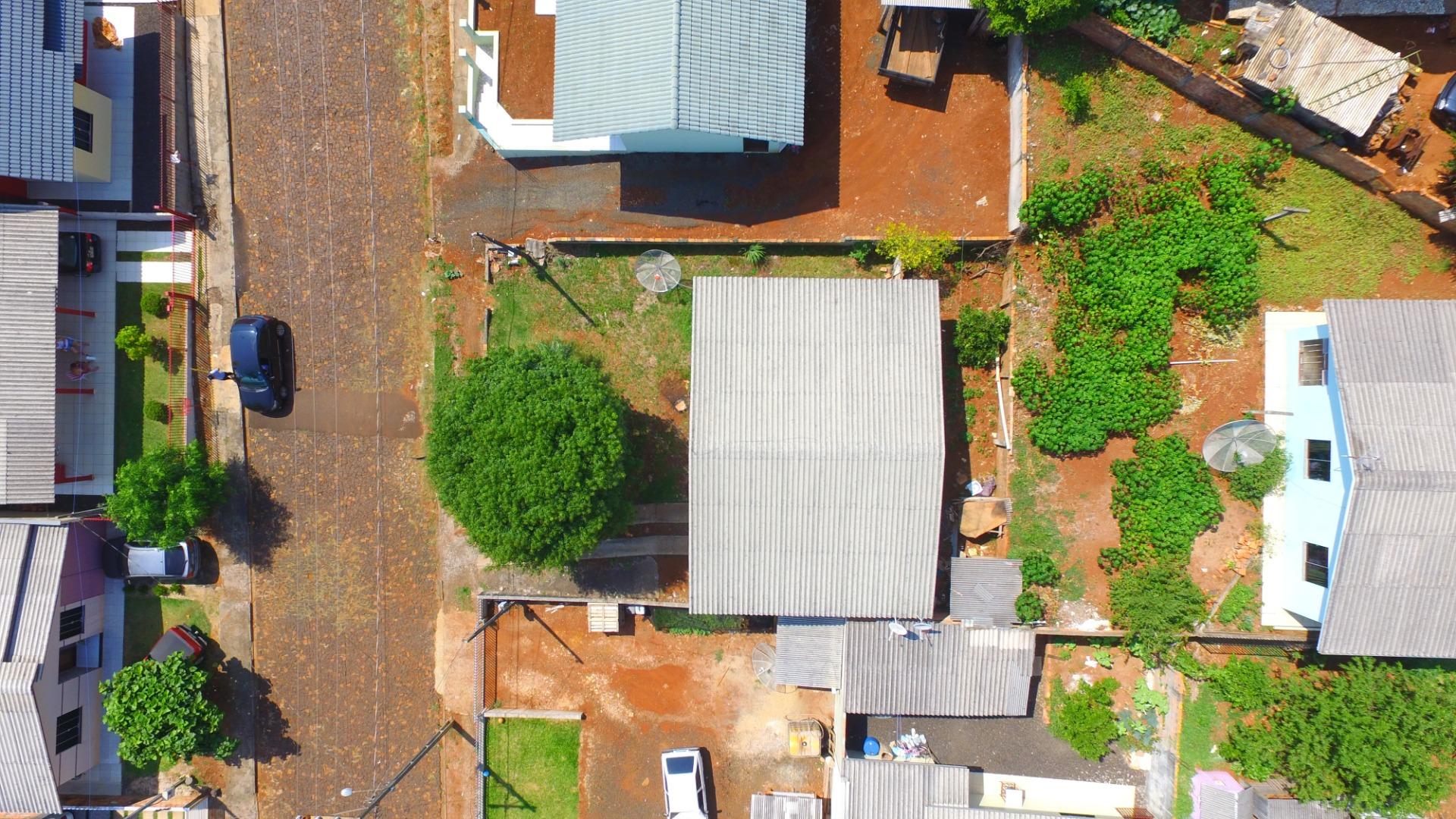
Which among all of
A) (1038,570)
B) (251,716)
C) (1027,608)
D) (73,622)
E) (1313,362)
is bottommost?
(251,716)

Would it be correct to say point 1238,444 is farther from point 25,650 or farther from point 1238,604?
point 25,650

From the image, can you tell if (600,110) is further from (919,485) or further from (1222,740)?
(1222,740)

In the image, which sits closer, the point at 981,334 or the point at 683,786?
the point at 981,334

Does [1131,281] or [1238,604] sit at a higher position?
[1131,281]

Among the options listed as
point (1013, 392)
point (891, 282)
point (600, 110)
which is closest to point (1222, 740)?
point (1013, 392)

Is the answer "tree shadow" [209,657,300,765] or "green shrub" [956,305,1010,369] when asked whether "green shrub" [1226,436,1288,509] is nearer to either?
"green shrub" [956,305,1010,369]

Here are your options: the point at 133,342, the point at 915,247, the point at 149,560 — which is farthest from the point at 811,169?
the point at 149,560

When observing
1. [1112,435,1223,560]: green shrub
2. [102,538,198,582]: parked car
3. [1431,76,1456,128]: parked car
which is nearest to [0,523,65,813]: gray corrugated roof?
[102,538,198,582]: parked car
